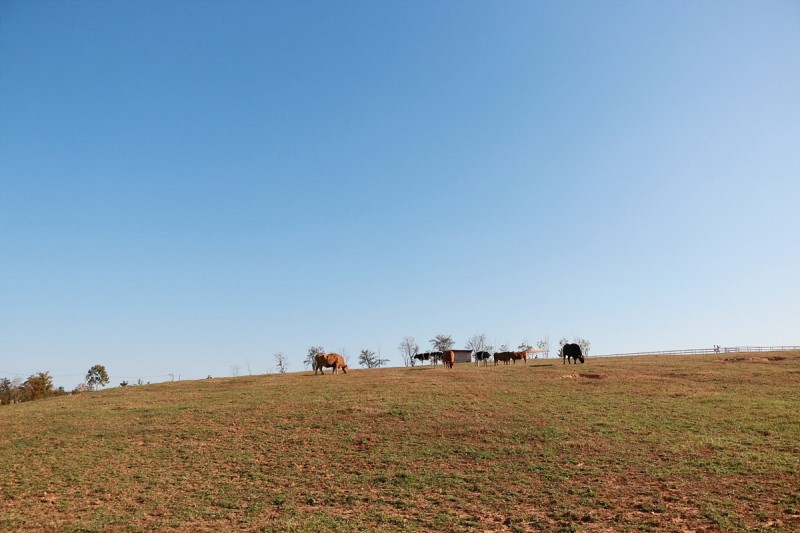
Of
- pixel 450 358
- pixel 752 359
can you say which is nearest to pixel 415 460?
pixel 450 358

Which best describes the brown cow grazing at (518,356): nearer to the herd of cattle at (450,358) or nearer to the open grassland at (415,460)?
the herd of cattle at (450,358)

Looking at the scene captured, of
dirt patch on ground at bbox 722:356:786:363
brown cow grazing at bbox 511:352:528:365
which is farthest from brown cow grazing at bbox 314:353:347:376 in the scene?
dirt patch on ground at bbox 722:356:786:363

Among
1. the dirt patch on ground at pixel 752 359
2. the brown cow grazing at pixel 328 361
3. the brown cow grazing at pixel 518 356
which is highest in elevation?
the brown cow grazing at pixel 328 361

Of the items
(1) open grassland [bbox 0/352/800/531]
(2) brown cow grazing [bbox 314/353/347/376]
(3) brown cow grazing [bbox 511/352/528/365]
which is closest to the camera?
(1) open grassland [bbox 0/352/800/531]

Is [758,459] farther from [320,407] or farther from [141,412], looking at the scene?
[141,412]

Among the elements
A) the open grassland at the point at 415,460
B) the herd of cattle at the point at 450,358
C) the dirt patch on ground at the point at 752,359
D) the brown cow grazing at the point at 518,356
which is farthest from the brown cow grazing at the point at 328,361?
the dirt patch on ground at the point at 752,359

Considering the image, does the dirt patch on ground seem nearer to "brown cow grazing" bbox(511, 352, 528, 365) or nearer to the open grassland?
the open grassland

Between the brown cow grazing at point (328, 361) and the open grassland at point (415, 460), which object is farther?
the brown cow grazing at point (328, 361)

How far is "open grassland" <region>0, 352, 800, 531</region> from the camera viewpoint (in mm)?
13727

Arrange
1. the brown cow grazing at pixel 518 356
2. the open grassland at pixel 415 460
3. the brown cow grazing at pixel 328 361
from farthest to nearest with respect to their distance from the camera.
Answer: the brown cow grazing at pixel 518 356 → the brown cow grazing at pixel 328 361 → the open grassland at pixel 415 460

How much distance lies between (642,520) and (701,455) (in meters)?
7.32

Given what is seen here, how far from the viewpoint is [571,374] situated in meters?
39.8

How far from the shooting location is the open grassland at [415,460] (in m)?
13.7

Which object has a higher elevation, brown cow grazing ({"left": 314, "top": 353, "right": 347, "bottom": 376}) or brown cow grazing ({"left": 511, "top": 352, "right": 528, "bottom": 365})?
brown cow grazing ({"left": 314, "top": 353, "right": 347, "bottom": 376})
